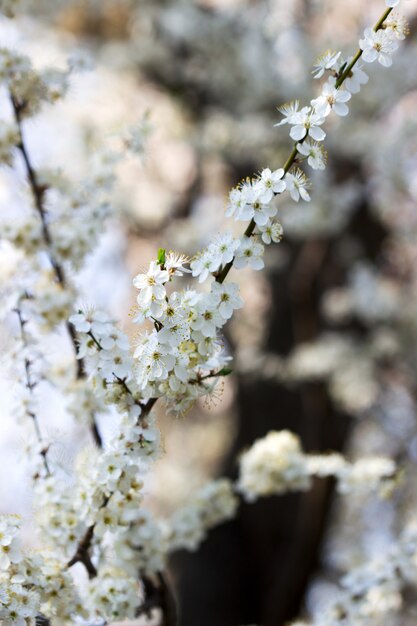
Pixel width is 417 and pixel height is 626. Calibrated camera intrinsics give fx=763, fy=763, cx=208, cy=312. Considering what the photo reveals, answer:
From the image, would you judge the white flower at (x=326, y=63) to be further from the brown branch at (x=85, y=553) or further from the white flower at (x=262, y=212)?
the brown branch at (x=85, y=553)

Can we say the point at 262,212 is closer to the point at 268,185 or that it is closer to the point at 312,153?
the point at 268,185

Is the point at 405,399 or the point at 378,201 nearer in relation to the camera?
the point at 378,201

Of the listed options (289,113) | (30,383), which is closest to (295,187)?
(289,113)

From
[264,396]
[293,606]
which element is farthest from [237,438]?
[293,606]

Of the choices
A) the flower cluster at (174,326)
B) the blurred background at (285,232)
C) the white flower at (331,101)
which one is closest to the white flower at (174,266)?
the flower cluster at (174,326)

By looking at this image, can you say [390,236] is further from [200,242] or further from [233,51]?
[233,51]

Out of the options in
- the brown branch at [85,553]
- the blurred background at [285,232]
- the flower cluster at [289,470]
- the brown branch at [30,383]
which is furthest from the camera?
the blurred background at [285,232]
